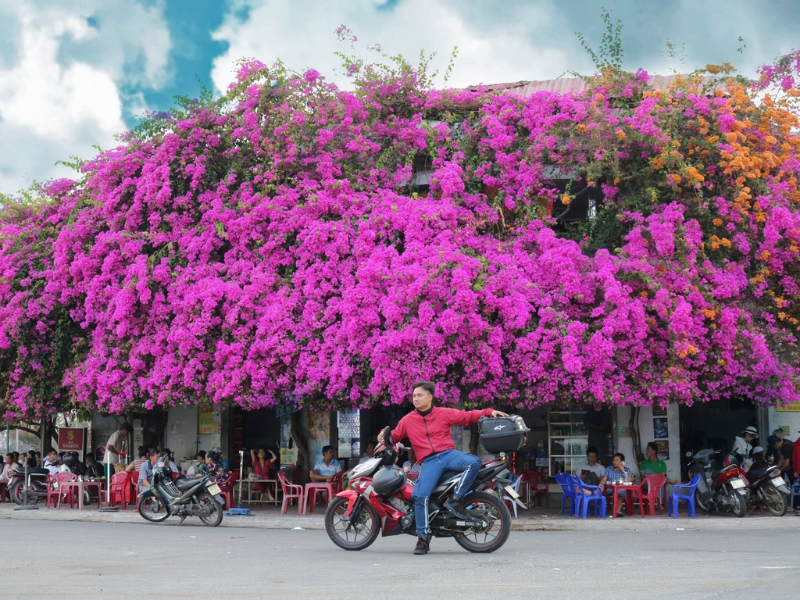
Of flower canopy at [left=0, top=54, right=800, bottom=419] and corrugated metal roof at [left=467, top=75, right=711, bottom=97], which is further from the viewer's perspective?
corrugated metal roof at [left=467, top=75, right=711, bottom=97]

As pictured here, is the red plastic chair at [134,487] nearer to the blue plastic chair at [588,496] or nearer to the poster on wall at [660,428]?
the blue plastic chair at [588,496]

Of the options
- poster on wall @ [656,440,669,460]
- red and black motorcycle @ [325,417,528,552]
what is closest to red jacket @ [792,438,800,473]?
poster on wall @ [656,440,669,460]

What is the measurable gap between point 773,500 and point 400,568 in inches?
411

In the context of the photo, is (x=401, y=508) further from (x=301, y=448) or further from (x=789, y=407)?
(x=789, y=407)

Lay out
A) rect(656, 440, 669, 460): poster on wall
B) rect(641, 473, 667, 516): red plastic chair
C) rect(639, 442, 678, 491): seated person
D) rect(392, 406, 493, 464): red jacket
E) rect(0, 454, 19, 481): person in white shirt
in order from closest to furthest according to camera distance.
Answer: rect(392, 406, 493, 464): red jacket < rect(641, 473, 667, 516): red plastic chair < rect(639, 442, 678, 491): seated person < rect(656, 440, 669, 460): poster on wall < rect(0, 454, 19, 481): person in white shirt

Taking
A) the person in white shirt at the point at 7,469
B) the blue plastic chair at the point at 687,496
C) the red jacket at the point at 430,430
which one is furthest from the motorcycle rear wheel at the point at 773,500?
the person in white shirt at the point at 7,469

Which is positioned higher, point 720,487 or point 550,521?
point 720,487

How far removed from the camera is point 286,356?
16.9 meters

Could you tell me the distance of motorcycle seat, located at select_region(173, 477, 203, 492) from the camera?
15.4m

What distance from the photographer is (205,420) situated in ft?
74.0

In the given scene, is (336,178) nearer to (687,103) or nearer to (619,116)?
(619,116)

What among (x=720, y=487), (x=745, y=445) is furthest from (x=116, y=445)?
(x=745, y=445)

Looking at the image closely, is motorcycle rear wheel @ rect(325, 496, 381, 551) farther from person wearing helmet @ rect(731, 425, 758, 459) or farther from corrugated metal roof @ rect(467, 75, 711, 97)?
corrugated metal roof @ rect(467, 75, 711, 97)

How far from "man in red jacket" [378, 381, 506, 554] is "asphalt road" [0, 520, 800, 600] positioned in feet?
1.50
